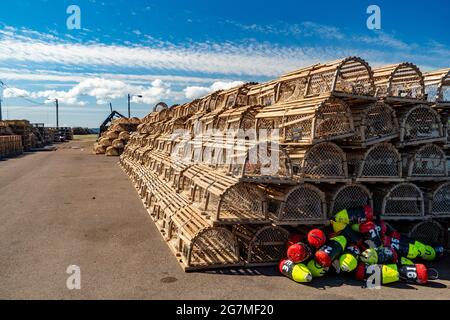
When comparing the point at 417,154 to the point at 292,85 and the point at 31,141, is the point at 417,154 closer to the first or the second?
the point at 292,85

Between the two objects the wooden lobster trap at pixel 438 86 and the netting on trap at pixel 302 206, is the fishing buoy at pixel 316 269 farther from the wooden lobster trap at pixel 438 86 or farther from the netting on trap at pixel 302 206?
the wooden lobster trap at pixel 438 86

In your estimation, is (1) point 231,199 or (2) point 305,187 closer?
(2) point 305,187

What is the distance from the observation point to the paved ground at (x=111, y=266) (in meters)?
5.83

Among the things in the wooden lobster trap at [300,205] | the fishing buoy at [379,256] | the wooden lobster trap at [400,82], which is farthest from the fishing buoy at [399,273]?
the wooden lobster trap at [400,82]

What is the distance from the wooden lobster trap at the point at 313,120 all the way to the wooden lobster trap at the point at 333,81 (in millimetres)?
312

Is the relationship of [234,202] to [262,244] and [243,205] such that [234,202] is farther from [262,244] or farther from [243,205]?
[262,244]

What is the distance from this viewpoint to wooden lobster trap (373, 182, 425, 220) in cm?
781

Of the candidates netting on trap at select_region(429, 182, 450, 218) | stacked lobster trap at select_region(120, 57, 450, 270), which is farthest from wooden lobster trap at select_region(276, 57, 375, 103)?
netting on trap at select_region(429, 182, 450, 218)

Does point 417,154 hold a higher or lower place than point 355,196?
higher

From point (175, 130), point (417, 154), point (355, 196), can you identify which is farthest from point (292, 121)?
point (175, 130)

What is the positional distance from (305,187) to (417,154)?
274 centimetres

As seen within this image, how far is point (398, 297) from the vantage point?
5797mm

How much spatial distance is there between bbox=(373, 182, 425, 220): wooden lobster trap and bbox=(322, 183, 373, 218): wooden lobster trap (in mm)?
392

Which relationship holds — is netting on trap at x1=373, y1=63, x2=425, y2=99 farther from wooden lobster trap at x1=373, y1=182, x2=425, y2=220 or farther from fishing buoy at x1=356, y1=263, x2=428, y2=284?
fishing buoy at x1=356, y1=263, x2=428, y2=284
